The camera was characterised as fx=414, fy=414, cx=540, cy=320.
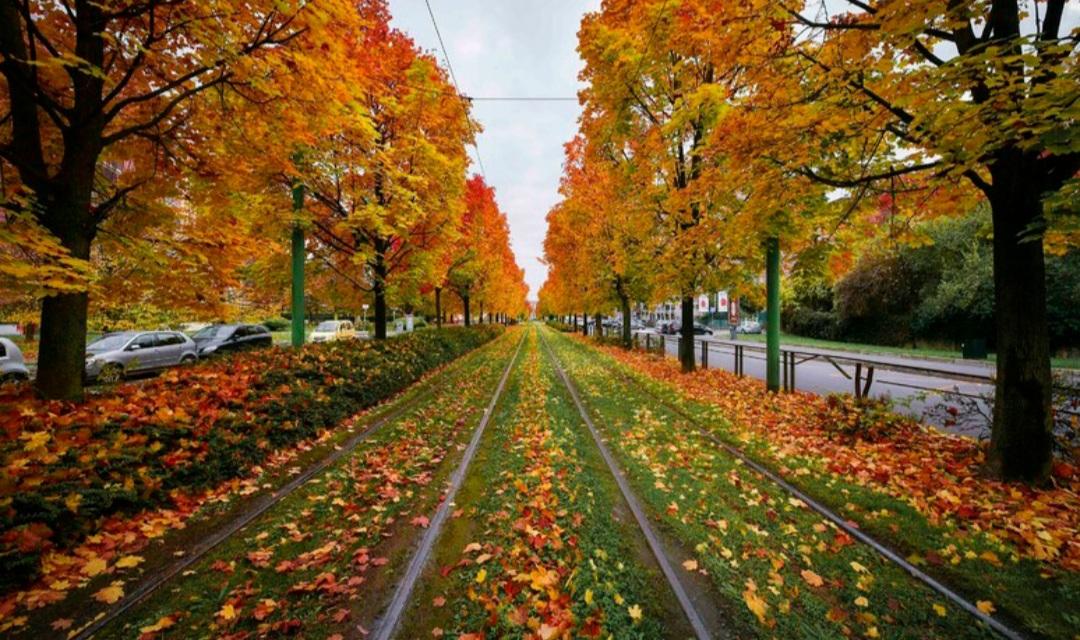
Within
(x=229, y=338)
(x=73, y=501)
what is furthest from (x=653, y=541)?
(x=229, y=338)

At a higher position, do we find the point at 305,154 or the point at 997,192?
the point at 305,154

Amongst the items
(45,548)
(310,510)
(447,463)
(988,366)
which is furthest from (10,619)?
(988,366)

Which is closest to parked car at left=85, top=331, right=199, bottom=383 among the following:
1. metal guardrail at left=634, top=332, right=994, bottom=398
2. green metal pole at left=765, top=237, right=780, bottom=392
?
green metal pole at left=765, top=237, right=780, bottom=392

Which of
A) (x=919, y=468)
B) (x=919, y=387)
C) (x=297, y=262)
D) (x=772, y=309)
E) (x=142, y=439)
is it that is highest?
(x=297, y=262)

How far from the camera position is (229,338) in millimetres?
17312

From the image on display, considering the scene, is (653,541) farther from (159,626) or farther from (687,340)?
(687,340)

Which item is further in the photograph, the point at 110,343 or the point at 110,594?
the point at 110,343

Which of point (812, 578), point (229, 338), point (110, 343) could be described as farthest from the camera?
point (229, 338)

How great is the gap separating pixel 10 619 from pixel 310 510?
200 cm

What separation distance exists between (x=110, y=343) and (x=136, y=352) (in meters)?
0.79

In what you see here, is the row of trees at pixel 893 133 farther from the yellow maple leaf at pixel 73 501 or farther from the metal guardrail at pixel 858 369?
the yellow maple leaf at pixel 73 501

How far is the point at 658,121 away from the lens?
12172 mm

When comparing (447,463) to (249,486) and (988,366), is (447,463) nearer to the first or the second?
(249,486)

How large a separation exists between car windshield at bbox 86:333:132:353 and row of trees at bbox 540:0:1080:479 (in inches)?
A: 672
